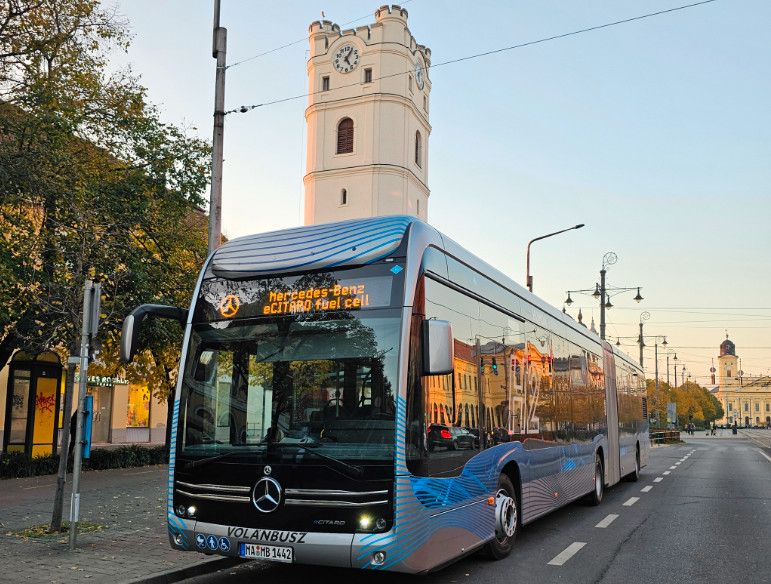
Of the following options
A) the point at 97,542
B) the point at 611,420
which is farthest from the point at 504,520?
the point at 611,420

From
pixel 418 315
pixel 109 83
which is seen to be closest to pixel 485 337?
pixel 418 315

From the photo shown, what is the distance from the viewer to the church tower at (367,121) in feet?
208

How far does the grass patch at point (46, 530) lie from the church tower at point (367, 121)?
2045 inches

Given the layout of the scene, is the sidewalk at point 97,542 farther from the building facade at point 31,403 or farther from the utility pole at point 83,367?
the building facade at point 31,403

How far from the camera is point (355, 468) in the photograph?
6.28 metres

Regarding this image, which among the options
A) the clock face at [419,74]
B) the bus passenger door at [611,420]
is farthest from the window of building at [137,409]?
the clock face at [419,74]

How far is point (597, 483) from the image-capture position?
45.8 ft

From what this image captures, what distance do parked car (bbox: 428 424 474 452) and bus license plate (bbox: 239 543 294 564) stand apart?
142 centimetres

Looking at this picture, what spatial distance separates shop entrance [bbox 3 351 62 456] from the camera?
75.3ft

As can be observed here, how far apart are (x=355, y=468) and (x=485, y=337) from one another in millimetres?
2549

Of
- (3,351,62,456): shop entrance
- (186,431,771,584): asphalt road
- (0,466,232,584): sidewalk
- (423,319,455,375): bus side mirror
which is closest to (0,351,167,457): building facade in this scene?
(3,351,62,456): shop entrance

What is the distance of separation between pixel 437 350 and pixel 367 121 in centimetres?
5967

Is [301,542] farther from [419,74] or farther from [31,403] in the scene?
[419,74]

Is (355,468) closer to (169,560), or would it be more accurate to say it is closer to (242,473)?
(242,473)
